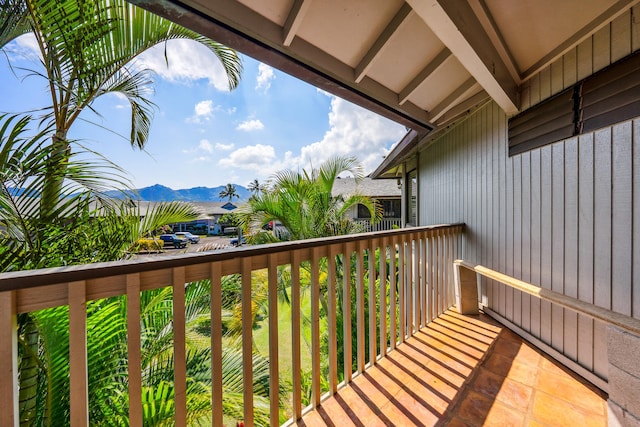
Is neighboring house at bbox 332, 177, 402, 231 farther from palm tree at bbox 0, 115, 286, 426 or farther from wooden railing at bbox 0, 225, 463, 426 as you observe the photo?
palm tree at bbox 0, 115, 286, 426

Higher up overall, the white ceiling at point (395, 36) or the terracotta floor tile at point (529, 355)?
the white ceiling at point (395, 36)

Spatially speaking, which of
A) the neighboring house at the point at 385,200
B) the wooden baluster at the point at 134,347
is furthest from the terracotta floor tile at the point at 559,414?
the neighboring house at the point at 385,200

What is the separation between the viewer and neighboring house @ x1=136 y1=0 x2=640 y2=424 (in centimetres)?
143

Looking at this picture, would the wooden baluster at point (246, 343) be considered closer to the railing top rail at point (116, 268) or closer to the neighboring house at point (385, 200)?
the railing top rail at point (116, 268)

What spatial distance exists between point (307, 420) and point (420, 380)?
0.89 metres

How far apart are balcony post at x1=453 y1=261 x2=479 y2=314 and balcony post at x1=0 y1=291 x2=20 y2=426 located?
10.9 ft

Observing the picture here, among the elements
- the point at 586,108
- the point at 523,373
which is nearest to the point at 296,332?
the point at 523,373

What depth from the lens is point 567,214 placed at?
1986mm

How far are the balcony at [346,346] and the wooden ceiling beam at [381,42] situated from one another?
1265 mm

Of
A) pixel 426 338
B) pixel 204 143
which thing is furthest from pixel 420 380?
pixel 204 143

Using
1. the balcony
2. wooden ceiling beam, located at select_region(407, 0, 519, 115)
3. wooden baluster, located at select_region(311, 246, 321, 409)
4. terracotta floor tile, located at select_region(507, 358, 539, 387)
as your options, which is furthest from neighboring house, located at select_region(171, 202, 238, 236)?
terracotta floor tile, located at select_region(507, 358, 539, 387)

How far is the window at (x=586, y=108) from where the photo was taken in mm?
1554

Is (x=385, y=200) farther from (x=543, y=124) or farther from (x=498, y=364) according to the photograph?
(x=498, y=364)

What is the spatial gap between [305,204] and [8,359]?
4.11 metres
